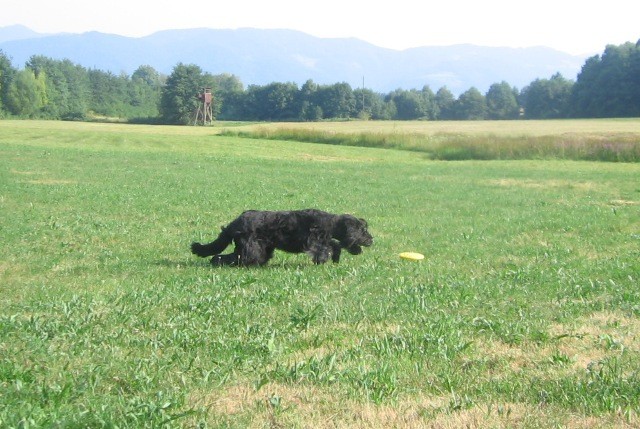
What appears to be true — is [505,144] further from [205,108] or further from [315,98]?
[315,98]

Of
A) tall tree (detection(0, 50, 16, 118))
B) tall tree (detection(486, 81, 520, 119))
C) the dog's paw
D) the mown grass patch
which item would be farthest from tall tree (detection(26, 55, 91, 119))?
the dog's paw

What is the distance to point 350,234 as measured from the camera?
11516mm

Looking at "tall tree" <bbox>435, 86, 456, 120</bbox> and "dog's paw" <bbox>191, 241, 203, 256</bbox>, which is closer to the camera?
"dog's paw" <bbox>191, 241, 203, 256</bbox>

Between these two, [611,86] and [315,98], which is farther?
[315,98]

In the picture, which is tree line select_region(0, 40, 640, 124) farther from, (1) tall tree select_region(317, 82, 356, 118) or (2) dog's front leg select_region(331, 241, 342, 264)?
(2) dog's front leg select_region(331, 241, 342, 264)

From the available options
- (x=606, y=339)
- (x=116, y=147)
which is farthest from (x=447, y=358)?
(x=116, y=147)

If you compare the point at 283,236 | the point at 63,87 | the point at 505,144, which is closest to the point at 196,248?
the point at 283,236

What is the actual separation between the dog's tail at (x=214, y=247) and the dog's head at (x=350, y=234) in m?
1.60

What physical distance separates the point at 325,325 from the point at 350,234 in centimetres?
430

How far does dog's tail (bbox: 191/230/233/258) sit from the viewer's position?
1143 cm

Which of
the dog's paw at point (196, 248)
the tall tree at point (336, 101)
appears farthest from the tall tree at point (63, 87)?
the dog's paw at point (196, 248)

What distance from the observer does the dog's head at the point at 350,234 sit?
453 inches

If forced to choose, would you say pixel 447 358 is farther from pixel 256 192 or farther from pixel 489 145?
pixel 489 145

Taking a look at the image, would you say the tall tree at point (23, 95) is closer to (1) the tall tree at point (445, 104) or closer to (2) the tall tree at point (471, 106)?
(1) the tall tree at point (445, 104)
